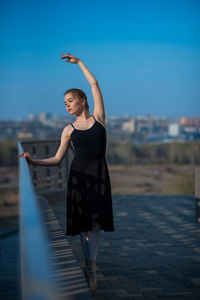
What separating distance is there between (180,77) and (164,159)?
93.2ft

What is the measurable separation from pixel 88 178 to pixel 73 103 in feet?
1.71

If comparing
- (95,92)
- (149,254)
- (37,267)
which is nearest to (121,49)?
(149,254)

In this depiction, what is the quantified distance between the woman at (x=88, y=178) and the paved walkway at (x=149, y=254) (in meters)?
0.50

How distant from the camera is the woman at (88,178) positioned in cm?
260

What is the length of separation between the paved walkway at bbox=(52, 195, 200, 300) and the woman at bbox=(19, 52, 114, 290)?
1.65 feet

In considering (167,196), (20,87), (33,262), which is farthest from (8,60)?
(33,262)

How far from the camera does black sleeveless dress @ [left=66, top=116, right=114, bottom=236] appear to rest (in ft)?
8.52

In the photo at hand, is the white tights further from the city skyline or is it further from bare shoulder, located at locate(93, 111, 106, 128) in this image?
the city skyline

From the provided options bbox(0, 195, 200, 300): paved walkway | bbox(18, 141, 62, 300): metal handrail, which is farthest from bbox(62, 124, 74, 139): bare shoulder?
bbox(18, 141, 62, 300): metal handrail

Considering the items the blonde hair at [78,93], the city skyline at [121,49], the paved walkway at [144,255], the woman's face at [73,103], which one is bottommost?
the paved walkway at [144,255]

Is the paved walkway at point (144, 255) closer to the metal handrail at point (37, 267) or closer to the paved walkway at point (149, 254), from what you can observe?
the paved walkway at point (149, 254)

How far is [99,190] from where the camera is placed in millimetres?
2611

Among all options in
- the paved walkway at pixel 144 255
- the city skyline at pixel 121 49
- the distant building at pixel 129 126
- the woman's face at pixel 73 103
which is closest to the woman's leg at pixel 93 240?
the paved walkway at pixel 144 255

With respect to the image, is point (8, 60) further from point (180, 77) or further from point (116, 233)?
point (116, 233)
